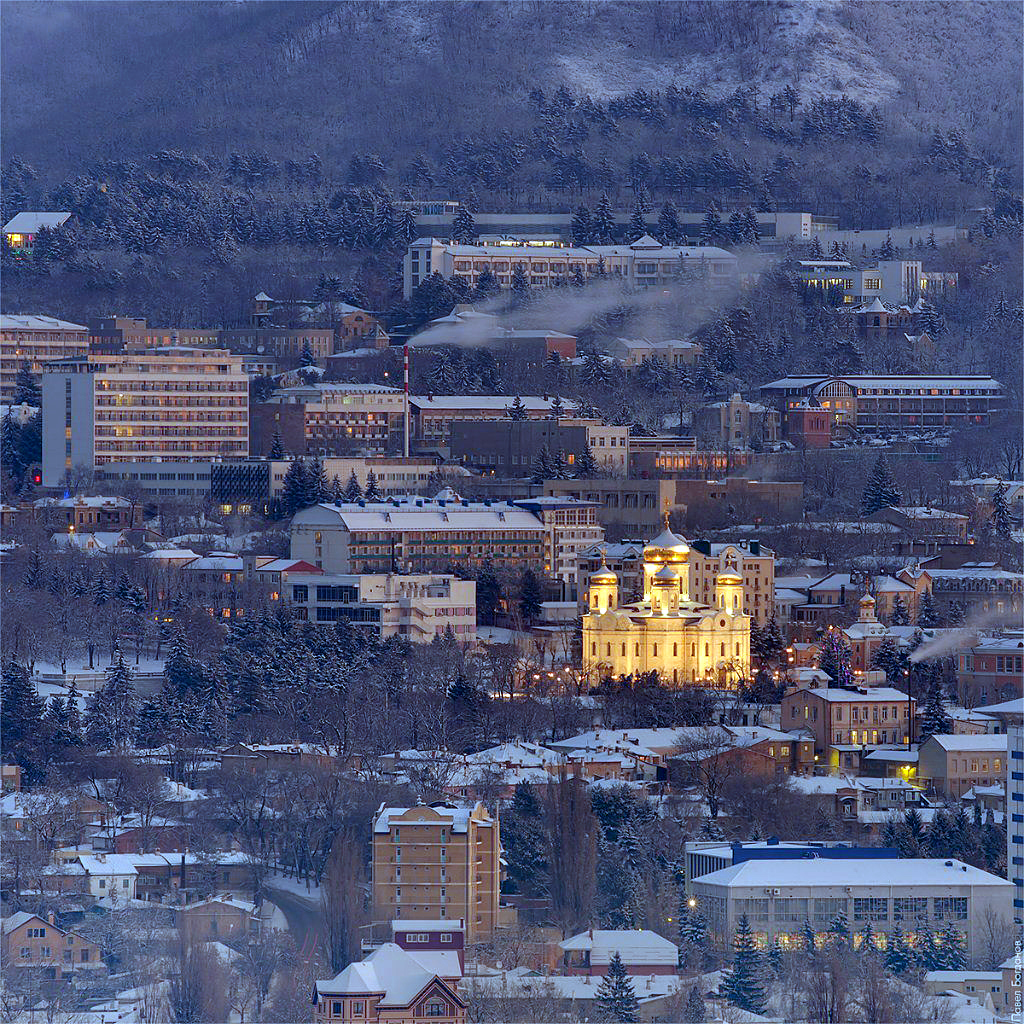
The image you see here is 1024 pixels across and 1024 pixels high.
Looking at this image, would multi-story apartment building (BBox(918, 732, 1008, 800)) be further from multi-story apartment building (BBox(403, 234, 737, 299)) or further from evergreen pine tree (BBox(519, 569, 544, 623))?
multi-story apartment building (BBox(403, 234, 737, 299))

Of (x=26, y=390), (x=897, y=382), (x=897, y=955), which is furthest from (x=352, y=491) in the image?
(x=897, y=955)

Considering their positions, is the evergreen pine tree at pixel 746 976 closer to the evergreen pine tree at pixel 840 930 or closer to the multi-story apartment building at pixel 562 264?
the evergreen pine tree at pixel 840 930

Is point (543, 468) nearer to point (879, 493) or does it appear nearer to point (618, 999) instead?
point (879, 493)

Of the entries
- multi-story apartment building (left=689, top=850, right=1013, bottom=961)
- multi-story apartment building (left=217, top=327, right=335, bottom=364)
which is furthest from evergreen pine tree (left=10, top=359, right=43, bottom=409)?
multi-story apartment building (left=689, top=850, right=1013, bottom=961)

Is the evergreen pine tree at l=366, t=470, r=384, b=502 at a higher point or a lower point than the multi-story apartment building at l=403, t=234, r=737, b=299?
A: lower

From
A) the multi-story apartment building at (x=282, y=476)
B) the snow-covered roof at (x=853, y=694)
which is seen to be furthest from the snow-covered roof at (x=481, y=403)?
the snow-covered roof at (x=853, y=694)

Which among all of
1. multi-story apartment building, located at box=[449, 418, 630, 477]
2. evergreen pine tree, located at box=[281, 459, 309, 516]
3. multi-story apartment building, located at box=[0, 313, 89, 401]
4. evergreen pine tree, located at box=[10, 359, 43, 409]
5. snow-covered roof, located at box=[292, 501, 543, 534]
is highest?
multi-story apartment building, located at box=[0, 313, 89, 401]

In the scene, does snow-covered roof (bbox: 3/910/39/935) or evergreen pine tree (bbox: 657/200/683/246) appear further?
evergreen pine tree (bbox: 657/200/683/246)
